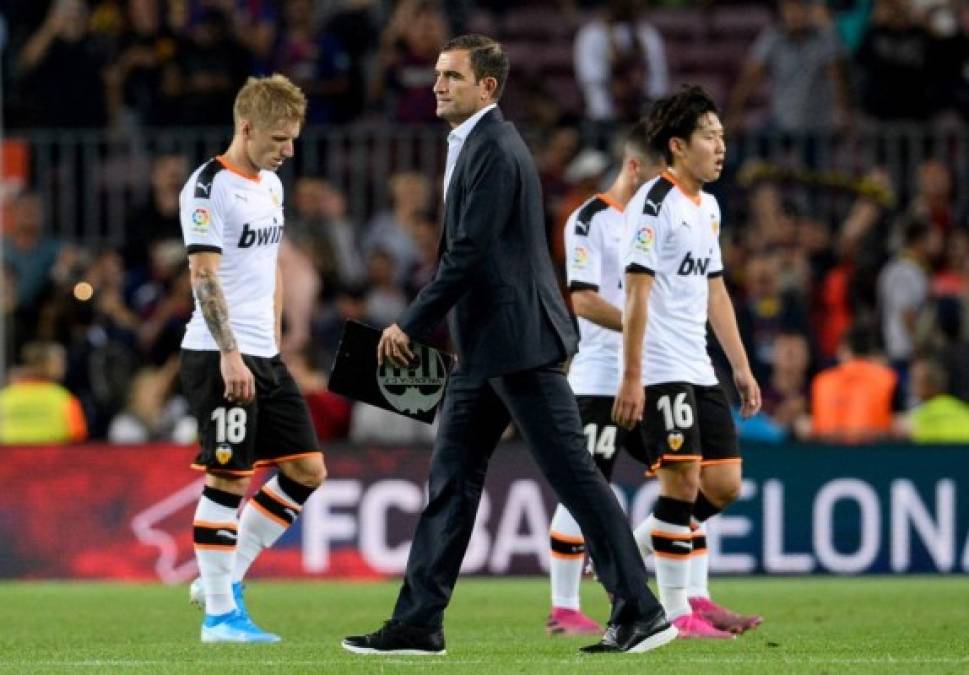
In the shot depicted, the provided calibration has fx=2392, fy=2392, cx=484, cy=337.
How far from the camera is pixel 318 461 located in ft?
34.9

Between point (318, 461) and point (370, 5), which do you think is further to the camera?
point (370, 5)

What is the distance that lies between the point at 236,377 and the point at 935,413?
7088 mm

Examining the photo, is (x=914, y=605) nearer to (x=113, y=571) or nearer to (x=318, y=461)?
(x=318, y=461)

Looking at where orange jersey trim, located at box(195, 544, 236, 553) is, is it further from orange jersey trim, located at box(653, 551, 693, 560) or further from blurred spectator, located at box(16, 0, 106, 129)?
blurred spectator, located at box(16, 0, 106, 129)

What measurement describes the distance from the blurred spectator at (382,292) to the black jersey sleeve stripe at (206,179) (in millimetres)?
7557

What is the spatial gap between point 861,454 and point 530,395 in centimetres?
657

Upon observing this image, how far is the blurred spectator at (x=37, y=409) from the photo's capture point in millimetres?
16281

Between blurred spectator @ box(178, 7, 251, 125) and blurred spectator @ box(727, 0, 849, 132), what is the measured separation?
4287 millimetres

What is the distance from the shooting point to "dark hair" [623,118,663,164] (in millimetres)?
11055

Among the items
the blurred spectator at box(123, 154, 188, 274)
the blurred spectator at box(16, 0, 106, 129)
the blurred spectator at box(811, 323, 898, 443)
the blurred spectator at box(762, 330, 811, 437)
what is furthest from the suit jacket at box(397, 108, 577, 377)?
the blurred spectator at box(16, 0, 106, 129)

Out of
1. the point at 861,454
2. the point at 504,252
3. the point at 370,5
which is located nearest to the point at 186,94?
the point at 370,5

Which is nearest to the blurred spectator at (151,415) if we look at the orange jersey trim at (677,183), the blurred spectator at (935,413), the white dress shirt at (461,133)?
the blurred spectator at (935,413)

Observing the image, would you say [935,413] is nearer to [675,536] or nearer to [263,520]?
[675,536]

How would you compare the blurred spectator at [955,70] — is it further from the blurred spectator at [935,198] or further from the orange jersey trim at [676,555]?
the orange jersey trim at [676,555]
